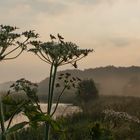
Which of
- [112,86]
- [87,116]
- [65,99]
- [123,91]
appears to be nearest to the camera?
[87,116]

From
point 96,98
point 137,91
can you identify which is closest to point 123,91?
point 137,91

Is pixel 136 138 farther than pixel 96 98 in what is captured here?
No

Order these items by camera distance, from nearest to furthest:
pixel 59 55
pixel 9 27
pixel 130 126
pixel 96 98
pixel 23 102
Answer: pixel 23 102 < pixel 9 27 < pixel 59 55 < pixel 130 126 < pixel 96 98

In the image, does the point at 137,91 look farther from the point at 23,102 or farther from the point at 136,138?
the point at 23,102

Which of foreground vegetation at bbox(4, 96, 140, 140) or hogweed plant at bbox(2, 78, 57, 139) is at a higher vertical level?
hogweed plant at bbox(2, 78, 57, 139)

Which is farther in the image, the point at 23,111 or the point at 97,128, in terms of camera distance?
the point at 97,128

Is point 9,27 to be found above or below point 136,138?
above

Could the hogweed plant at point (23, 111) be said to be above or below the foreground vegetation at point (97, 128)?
above

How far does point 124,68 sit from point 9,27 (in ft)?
501

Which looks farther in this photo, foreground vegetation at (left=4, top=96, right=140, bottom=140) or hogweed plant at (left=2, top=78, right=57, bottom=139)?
foreground vegetation at (left=4, top=96, right=140, bottom=140)

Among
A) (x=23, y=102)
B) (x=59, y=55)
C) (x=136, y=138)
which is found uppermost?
(x=59, y=55)

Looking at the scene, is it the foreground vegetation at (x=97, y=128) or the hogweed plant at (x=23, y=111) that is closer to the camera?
the hogweed plant at (x=23, y=111)

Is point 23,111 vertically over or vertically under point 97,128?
over

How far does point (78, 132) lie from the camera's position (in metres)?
20.4
